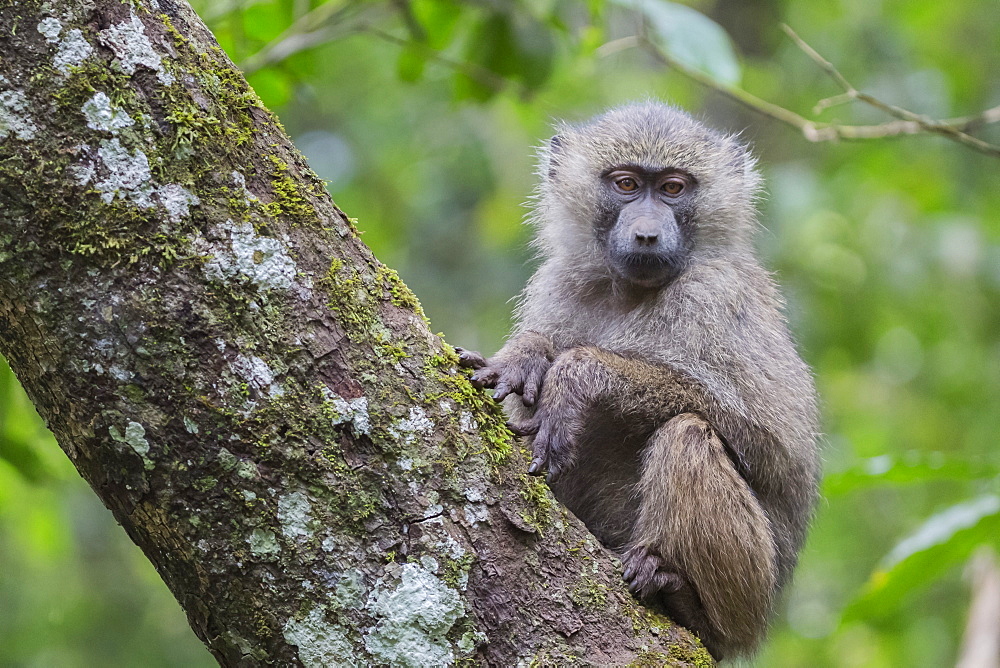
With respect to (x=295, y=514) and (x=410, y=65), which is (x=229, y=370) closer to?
(x=295, y=514)

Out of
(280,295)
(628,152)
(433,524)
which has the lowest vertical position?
(433,524)

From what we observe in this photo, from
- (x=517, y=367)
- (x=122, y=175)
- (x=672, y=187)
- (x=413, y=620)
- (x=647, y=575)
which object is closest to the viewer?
(x=122, y=175)

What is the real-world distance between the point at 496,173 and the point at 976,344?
6.12 m

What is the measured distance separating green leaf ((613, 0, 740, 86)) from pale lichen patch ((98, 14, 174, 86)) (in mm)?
3467

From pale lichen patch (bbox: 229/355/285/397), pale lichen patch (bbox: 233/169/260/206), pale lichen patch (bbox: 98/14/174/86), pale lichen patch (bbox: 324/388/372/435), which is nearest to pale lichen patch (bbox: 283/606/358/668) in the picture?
pale lichen patch (bbox: 324/388/372/435)

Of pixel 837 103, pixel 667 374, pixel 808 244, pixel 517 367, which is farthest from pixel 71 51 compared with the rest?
pixel 808 244

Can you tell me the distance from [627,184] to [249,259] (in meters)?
3.32

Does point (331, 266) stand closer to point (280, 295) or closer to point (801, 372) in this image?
point (280, 295)

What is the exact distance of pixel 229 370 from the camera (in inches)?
114

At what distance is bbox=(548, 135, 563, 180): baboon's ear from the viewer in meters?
6.33

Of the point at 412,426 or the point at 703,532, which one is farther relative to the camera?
the point at 703,532

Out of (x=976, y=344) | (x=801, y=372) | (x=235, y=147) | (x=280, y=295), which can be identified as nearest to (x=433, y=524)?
(x=280, y=295)

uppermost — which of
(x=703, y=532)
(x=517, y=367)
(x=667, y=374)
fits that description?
(x=667, y=374)

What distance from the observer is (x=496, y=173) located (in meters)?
11.5
